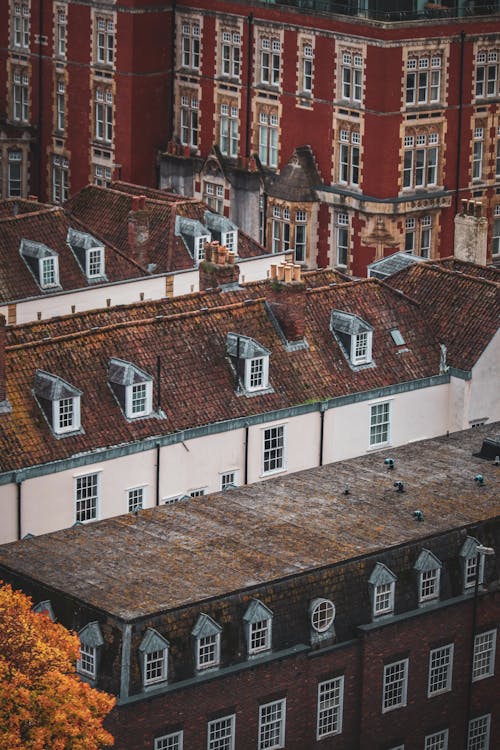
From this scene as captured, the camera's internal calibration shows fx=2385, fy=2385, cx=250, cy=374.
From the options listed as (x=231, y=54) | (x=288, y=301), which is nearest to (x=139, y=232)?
(x=288, y=301)

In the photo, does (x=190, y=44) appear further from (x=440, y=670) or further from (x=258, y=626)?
(x=258, y=626)

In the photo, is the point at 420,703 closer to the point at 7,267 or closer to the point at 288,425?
the point at 288,425

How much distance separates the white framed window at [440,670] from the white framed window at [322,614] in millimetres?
4784

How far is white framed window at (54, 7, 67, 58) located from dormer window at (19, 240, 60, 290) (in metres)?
32.2

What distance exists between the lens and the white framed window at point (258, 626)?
75750 mm

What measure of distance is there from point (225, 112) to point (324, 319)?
40.1 metres

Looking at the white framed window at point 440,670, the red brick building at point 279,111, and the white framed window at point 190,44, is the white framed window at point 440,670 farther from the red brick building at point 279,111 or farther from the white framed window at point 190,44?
the white framed window at point 190,44

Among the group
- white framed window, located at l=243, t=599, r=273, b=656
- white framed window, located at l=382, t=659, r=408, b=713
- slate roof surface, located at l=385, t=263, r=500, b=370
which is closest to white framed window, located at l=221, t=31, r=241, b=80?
slate roof surface, located at l=385, t=263, r=500, b=370

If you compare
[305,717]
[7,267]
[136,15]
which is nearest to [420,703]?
[305,717]

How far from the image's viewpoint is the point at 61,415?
88.9m

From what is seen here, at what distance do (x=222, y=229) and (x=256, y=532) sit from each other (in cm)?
3912

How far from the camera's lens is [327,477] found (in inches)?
3442

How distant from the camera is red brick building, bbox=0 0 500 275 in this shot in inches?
5039

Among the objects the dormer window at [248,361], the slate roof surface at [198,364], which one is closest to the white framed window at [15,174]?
the slate roof surface at [198,364]
